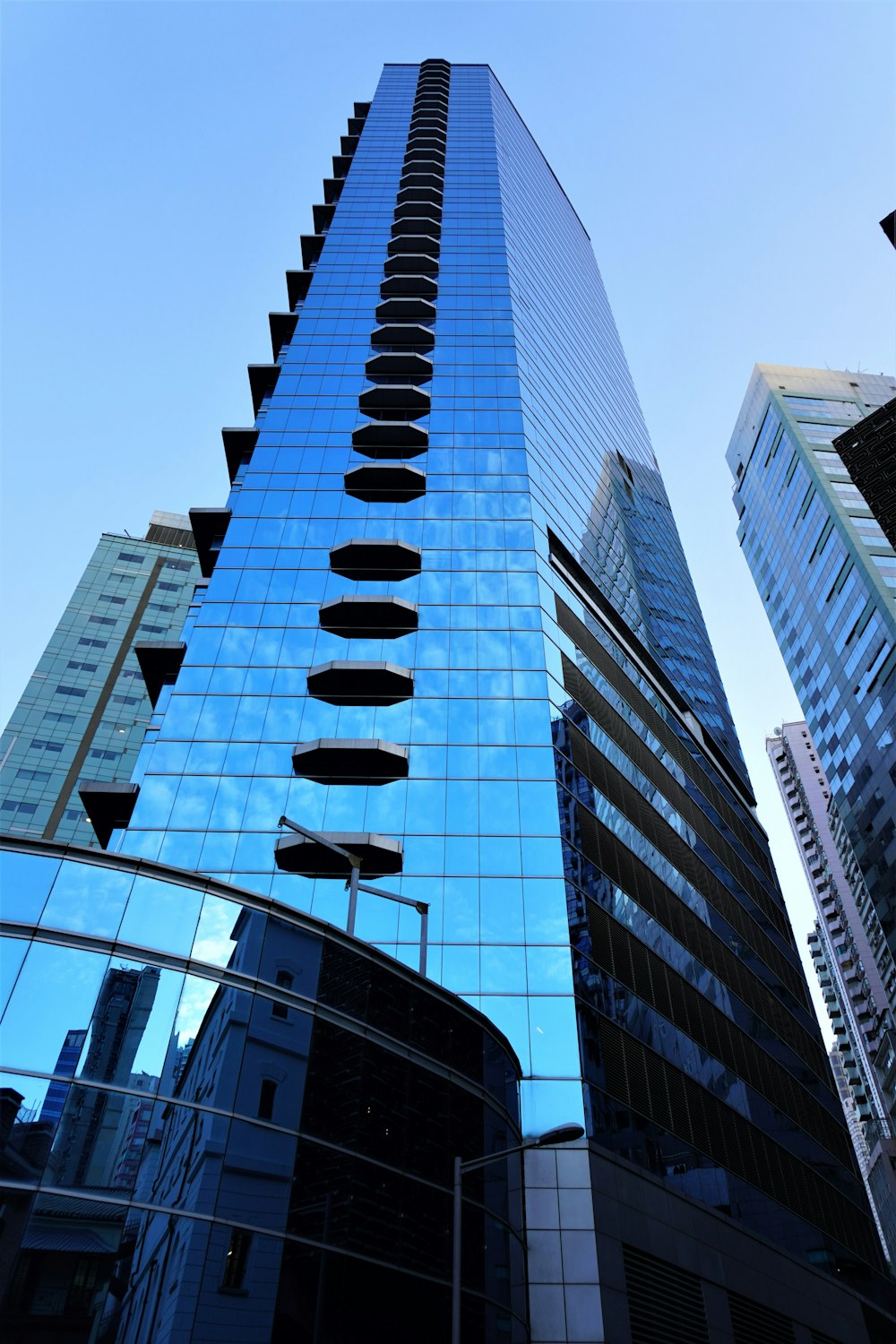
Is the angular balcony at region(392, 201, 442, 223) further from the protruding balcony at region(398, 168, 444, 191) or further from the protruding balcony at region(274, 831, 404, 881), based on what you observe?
the protruding balcony at region(274, 831, 404, 881)

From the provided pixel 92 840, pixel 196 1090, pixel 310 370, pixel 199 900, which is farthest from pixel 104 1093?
pixel 92 840

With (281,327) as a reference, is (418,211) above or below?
above

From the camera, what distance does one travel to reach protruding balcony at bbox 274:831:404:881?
3806 centimetres

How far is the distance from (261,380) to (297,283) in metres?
16.1

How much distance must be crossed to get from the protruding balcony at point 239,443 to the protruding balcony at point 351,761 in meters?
24.2

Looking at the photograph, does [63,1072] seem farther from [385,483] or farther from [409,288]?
[409,288]

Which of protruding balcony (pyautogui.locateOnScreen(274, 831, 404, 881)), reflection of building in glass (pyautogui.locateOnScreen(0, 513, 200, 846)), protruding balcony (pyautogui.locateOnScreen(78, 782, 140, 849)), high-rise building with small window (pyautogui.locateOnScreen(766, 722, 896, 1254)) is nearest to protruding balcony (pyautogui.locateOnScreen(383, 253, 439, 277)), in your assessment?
reflection of building in glass (pyautogui.locateOnScreen(0, 513, 200, 846))

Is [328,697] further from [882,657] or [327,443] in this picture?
[882,657]

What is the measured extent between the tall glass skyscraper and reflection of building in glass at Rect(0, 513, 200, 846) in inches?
1360

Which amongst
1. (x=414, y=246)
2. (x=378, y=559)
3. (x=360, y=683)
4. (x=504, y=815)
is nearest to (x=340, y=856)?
(x=504, y=815)

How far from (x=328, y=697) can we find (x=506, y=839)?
11.0 meters

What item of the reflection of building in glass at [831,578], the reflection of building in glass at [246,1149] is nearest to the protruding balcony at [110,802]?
the reflection of building in glass at [246,1149]

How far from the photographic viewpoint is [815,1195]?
156ft

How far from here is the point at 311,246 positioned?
280 feet
